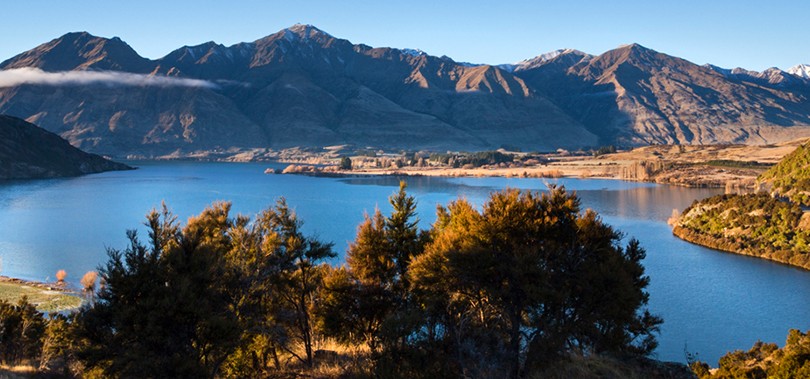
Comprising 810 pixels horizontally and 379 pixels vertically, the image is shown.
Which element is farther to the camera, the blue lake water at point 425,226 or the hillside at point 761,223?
the hillside at point 761,223

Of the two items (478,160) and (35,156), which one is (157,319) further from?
(35,156)

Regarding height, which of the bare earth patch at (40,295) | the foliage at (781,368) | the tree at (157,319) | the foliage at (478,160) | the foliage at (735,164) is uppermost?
the foliage at (478,160)

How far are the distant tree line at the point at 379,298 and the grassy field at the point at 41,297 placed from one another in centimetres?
1789

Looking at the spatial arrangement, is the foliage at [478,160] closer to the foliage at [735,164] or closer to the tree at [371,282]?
the foliage at [735,164]

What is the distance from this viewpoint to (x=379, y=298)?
819 inches

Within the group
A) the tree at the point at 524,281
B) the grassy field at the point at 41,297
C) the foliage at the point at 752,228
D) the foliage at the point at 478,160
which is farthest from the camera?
the foliage at the point at 478,160

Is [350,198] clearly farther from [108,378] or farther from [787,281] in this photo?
[108,378]

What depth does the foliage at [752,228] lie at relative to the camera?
53875 mm

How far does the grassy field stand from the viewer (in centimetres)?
3866

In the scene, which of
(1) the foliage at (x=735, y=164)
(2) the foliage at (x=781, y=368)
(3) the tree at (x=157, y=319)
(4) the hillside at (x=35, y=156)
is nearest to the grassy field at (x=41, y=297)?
(3) the tree at (x=157, y=319)

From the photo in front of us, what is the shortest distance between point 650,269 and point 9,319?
41.7m

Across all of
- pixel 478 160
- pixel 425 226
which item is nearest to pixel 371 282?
pixel 425 226

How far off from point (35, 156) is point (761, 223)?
161 metres

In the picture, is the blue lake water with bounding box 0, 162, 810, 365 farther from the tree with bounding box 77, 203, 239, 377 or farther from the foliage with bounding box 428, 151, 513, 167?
the foliage with bounding box 428, 151, 513, 167
